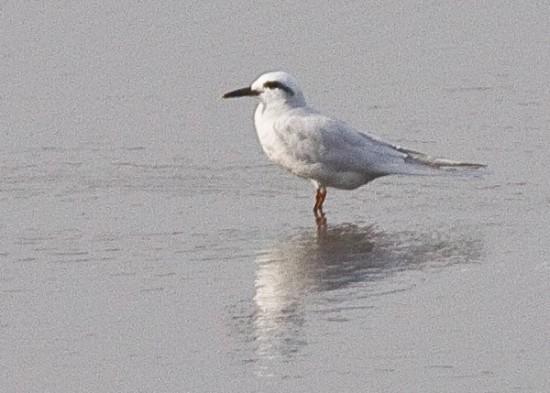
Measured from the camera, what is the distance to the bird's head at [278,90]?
10.5 m

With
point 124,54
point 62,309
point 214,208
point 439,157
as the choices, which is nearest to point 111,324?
point 62,309

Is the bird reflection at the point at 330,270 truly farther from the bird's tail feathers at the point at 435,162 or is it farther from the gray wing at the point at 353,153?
the bird's tail feathers at the point at 435,162

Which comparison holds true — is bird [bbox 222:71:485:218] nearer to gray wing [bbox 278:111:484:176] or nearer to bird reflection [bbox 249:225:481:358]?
gray wing [bbox 278:111:484:176]

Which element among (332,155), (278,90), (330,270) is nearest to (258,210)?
(332,155)

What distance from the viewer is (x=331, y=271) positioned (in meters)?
8.44

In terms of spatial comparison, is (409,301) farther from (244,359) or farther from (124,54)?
(124,54)

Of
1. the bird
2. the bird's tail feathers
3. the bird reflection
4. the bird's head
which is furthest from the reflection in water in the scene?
the bird's head

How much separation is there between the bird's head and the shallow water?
1.60 feet

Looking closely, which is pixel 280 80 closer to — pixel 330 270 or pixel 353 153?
pixel 353 153

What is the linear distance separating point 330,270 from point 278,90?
2277mm

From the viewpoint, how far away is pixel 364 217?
9664mm

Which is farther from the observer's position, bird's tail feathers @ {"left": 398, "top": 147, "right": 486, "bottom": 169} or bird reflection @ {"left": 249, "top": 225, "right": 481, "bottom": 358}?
bird's tail feathers @ {"left": 398, "top": 147, "right": 486, "bottom": 169}

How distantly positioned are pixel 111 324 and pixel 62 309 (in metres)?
0.35

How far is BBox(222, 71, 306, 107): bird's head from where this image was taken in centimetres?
1048
